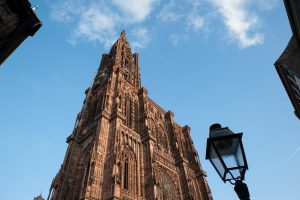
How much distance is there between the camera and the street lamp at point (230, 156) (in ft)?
12.0

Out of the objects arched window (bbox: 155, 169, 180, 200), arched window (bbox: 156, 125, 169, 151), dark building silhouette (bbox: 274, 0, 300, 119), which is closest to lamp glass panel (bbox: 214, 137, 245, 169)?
dark building silhouette (bbox: 274, 0, 300, 119)

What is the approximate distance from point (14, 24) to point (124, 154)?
15.4 meters

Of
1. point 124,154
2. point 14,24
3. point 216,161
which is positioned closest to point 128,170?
point 124,154

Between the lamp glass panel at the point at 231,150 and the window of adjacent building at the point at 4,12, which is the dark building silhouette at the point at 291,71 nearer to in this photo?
the lamp glass panel at the point at 231,150

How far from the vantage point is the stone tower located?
18994 millimetres

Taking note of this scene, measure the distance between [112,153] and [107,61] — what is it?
26.0 meters

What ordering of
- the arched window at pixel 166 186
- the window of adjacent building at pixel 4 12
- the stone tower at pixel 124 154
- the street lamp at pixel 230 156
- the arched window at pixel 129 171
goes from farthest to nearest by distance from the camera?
the arched window at pixel 166 186 → the arched window at pixel 129 171 → the stone tower at pixel 124 154 → the window of adjacent building at pixel 4 12 → the street lamp at pixel 230 156

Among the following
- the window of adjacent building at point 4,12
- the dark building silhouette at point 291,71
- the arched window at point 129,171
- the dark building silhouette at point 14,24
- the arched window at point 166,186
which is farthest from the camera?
the arched window at point 166,186

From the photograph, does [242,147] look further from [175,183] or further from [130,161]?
[175,183]

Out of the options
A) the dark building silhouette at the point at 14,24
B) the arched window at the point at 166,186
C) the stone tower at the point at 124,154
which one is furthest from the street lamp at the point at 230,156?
the arched window at the point at 166,186

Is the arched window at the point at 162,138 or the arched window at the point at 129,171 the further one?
the arched window at the point at 162,138

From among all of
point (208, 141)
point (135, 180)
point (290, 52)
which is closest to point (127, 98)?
point (135, 180)

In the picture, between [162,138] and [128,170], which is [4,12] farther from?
[162,138]

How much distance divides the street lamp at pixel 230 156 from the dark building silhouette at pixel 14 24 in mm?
9202
